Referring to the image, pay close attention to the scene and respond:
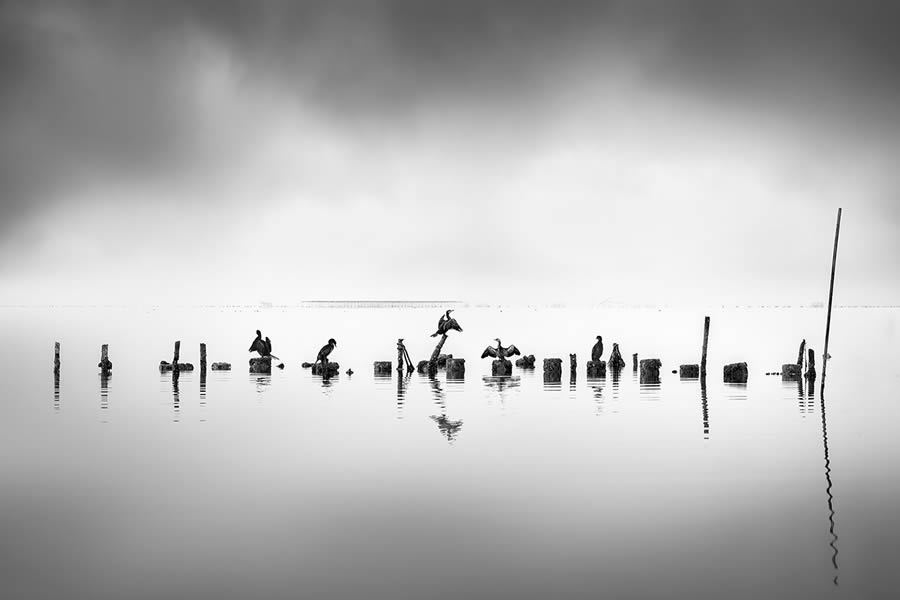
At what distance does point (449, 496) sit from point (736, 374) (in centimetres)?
2768

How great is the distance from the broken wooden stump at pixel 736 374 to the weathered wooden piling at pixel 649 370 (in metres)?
3.20

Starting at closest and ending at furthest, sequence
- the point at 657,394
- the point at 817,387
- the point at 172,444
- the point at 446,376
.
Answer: the point at 172,444 → the point at 657,394 → the point at 817,387 → the point at 446,376

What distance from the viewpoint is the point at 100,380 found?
44188mm

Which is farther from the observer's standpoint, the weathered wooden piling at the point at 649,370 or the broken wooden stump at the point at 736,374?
the weathered wooden piling at the point at 649,370

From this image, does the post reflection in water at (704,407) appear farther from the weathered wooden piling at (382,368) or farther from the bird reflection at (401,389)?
the weathered wooden piling at (382,368)

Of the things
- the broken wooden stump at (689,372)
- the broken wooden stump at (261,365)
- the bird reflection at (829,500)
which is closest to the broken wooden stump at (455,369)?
the broken wooden stump at (261,365)

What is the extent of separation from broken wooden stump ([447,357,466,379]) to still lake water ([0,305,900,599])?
7.66m

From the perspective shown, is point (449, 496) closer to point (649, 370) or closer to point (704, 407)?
point (704, 407)

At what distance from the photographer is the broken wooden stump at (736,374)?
42.3 m

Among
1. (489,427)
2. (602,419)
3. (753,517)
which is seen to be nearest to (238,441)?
(489,427)

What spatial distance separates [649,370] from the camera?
142 ft

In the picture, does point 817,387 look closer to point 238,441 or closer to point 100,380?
point 238,441

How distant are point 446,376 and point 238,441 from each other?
21014mm

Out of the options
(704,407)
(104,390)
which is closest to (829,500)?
(704,407)
